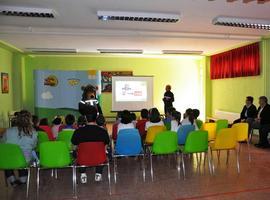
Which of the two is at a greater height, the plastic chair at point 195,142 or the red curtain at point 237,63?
the red curtain at point 237,63

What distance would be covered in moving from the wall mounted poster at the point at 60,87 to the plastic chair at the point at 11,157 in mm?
5398

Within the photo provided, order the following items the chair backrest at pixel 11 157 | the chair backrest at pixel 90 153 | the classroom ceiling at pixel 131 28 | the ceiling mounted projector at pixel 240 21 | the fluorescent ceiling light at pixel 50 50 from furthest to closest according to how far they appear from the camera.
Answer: the fluorescent ceiling light at pixel 50 50 < the ceiling mounted projector at pixel 240 21 < the classroom ceiling at pixel 131 28 < the chair backrest at pixel 90 153 < the chair backrest at pixel 11 157

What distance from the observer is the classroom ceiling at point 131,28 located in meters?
4.88

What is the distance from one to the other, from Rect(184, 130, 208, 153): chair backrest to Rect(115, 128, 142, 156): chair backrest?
73 centimetres

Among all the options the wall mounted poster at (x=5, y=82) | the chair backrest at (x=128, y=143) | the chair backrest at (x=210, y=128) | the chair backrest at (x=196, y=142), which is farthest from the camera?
the wall mounted poster at (x=5, y=82)

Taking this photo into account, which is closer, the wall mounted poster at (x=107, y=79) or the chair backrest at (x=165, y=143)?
the chair backrest at (x=165, y=143)

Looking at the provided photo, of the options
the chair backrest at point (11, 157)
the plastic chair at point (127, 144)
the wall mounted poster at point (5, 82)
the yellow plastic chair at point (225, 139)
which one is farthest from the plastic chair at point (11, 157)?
the wall mounted poster at point (5, 82)

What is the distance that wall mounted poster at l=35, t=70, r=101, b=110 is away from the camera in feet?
28.2

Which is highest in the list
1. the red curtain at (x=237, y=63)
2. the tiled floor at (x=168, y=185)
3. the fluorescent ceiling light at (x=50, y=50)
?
the fluorescent ceiling light at (x=50, y=50)

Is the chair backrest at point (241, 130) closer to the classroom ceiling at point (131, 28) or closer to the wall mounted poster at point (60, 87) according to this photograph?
the classroom ceiling at point (131, 28)

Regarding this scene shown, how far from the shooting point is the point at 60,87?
885 cm

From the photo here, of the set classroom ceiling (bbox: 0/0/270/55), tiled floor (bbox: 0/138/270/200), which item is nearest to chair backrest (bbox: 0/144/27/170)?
tiled floor (bbox: 0/138/270/200)

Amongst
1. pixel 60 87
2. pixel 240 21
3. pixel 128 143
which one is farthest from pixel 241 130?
pixel 60 87

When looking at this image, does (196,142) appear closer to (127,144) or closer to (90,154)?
(127,144)
